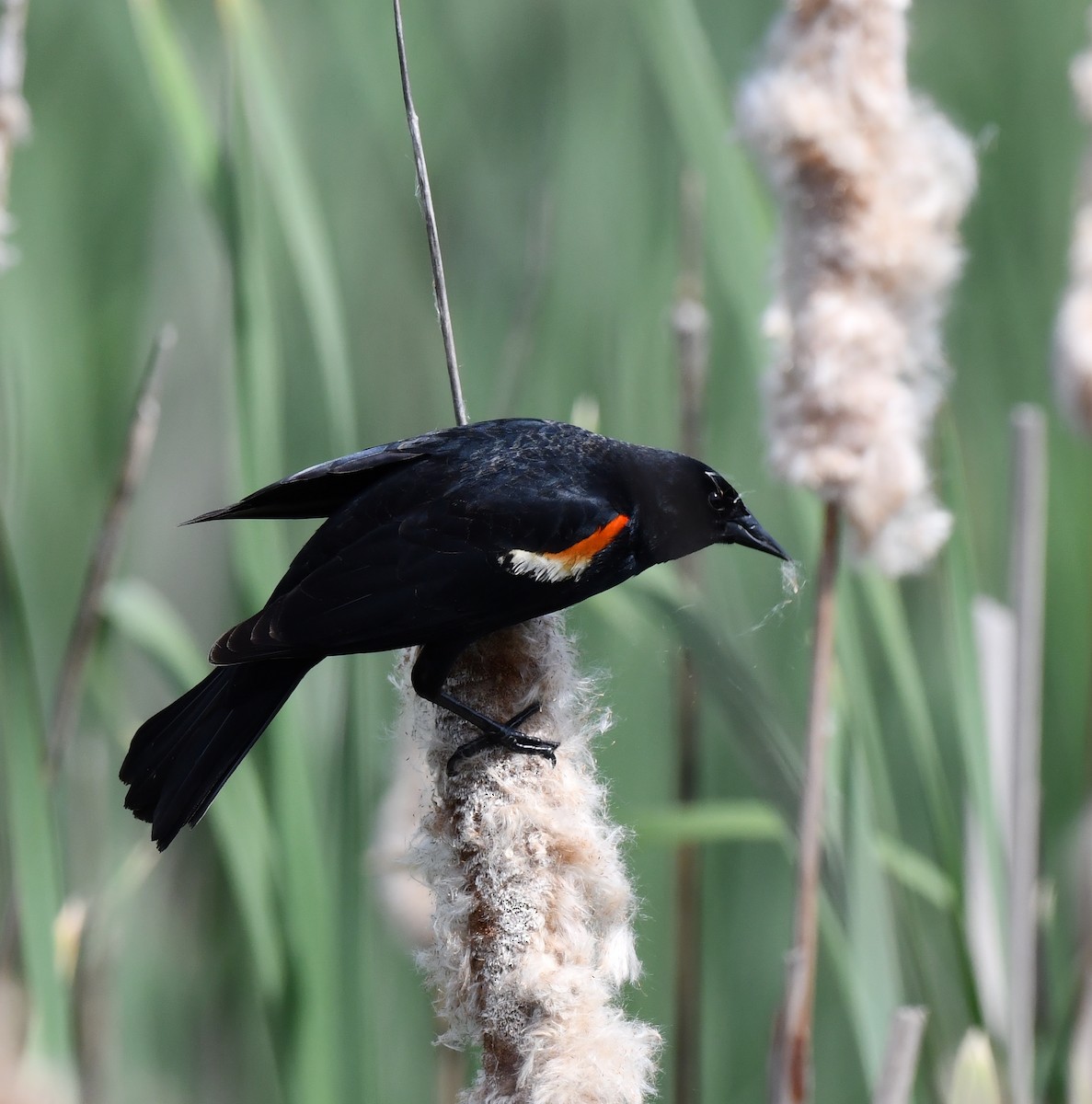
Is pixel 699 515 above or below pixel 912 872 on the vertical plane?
above

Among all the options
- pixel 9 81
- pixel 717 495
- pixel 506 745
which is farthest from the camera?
pixel 717 495

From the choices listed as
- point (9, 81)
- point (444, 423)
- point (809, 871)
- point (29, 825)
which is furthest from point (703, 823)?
point (9, 81)

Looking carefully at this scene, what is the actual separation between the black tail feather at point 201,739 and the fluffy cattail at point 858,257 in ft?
1.82

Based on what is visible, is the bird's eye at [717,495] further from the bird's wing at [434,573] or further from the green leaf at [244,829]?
the green leaf at [244,829]

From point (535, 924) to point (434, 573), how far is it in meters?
0.36

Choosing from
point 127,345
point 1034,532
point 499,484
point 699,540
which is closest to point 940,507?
point 1034,532

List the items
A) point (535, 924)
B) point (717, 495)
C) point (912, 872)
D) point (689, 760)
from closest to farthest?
point (535, 924) → point (717, 495) → point (912, 872) → point (689, 760)

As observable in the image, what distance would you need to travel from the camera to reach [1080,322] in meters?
1.35

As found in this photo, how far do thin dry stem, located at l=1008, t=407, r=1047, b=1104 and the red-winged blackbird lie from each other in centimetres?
46

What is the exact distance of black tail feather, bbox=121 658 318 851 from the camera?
44.9 inches

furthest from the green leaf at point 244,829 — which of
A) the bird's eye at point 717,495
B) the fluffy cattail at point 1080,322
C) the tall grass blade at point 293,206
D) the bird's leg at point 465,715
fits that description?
the fluffy cattail at point 1080,322

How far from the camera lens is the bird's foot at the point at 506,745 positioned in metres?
1.09

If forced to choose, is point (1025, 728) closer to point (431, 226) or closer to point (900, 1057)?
point (900, 1057)

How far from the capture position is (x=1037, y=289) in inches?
84.3
